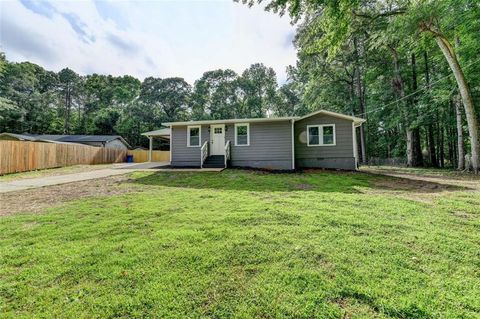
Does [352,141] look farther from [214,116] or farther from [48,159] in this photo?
[214,116]

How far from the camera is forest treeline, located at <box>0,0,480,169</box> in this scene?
11.3m

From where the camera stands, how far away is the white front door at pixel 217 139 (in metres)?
13.6

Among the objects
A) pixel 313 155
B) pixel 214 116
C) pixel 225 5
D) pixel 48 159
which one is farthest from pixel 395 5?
pixel 214 116

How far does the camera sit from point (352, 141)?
41.0 ft

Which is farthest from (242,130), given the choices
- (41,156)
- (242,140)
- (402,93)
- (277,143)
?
(402,93)

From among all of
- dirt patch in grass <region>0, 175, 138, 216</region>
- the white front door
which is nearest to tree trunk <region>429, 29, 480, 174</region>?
the white front door

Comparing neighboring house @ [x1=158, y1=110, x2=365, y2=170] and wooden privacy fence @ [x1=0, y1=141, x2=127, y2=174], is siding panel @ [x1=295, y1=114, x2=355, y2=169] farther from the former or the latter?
wooden privacy fence @ [x1=0, y1=141, x2=127, y2=174]

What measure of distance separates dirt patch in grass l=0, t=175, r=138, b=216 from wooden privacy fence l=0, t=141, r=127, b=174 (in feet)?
20.6

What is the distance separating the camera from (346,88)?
77.7 ft

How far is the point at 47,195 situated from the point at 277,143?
9.82 m

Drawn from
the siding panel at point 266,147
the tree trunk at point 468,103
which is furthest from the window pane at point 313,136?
the tree trunk at point 468,103

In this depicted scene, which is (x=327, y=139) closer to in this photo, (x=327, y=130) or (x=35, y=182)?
(x=327, y=130)

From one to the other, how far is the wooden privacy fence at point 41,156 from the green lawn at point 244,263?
1010cm

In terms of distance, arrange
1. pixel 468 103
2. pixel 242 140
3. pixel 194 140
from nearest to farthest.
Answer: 1. pixel 468 103
2. pixel 242 140
3. pixel 194 140
